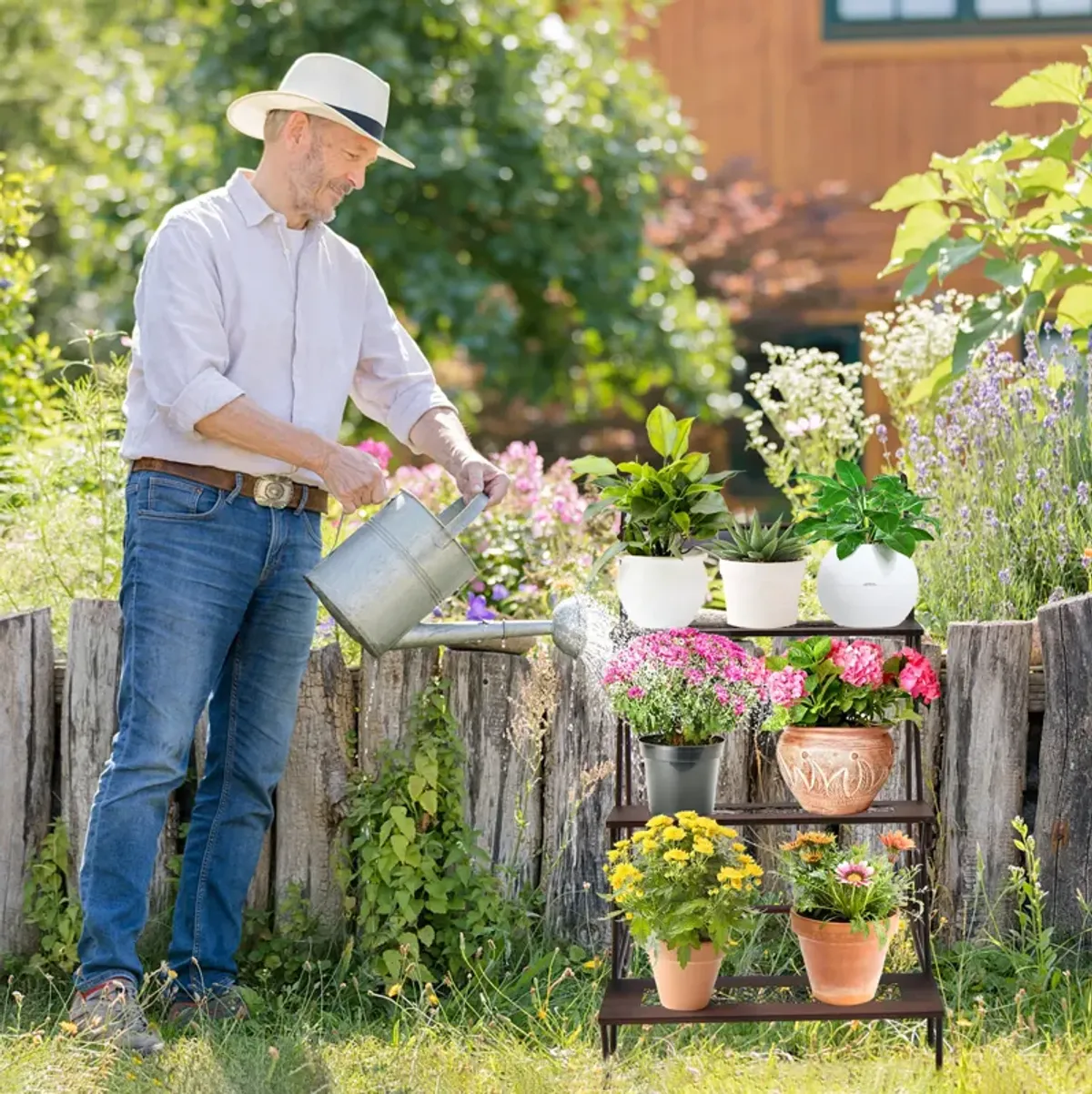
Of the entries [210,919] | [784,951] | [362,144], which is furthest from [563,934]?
[362,144]

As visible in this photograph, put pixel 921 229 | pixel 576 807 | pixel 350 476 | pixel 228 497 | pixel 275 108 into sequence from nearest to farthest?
1. pixel 350 476
2. pixel 228 497
3. pixel 275 108
4. pixel 576 807
5. pixel 921 229

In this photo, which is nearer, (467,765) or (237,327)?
(237,327)

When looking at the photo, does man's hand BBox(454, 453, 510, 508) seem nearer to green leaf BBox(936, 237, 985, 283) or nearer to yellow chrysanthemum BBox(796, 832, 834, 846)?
yellow chrysanthemum BBox(796, 832, 834, 846)

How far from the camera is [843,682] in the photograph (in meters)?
3.06

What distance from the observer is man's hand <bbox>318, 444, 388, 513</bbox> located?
10.5 ft

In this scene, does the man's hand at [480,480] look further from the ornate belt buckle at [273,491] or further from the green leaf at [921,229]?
the green leaf at [921,229]

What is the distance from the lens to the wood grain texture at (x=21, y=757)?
3768 mm

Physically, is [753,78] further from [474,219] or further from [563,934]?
[563,934]

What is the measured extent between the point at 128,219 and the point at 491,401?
2.04m

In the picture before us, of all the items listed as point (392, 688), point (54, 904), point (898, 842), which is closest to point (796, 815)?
point (898, 842)

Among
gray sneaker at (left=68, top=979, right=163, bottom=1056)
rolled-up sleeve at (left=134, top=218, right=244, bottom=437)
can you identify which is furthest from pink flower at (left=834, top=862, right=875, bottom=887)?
rolled-up sleeve at (left=134, top=218, right=244, bottom=437)

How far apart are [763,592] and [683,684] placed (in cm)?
23

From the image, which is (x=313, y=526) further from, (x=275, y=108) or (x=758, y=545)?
(x=758, y=545)

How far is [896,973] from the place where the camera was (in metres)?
3.22
